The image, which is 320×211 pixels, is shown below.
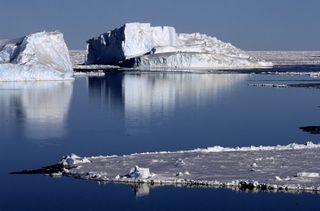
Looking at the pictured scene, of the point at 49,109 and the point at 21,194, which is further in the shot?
the point at 49,109

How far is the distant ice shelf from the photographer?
11211 mm

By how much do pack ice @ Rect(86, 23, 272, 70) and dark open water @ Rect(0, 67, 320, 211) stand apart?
28762 mm

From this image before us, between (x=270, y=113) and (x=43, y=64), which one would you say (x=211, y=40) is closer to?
(x=43, y=64)

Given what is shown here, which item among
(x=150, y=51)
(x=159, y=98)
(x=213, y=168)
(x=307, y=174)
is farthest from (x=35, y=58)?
(x=150, y=51)

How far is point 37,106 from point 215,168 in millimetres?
14575

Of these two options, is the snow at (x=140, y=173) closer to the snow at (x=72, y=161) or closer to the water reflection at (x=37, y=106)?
the snow at (x=72, y=161)

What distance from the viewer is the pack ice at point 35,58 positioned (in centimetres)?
3791

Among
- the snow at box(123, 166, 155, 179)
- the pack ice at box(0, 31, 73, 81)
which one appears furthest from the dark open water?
the pack ice at box(0, 31, 73, 81)

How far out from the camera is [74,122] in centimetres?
2061

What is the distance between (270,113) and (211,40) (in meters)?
58.4

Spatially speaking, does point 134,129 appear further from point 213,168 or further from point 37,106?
point 37,106

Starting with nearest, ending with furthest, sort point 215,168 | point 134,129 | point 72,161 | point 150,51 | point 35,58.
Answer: point 215,168 < point 72,161 < point 134,129 < point 35,58 < point 150,51

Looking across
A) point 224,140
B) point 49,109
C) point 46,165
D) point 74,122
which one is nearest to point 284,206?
point 46,165

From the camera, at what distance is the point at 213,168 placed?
12320 millimetres
